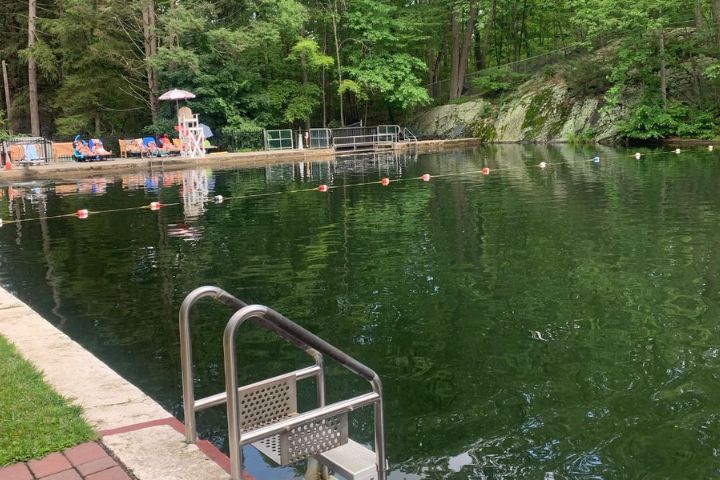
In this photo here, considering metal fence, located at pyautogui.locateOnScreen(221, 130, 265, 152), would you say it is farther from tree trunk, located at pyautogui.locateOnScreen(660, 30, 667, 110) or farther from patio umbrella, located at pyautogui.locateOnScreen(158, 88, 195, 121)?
tree trunk, located at pyautogui.locateOnScreen(660, 30, 667, 110)

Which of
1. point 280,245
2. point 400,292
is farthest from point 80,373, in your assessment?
point 280,245

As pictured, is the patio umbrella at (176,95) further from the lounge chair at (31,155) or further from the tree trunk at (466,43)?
the tree trunk at (466,43)

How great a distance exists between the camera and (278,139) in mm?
35438

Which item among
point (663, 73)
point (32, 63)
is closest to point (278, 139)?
point (32, 63)

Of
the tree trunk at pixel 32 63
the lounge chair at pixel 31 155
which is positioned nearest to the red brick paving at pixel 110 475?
the lounge chair at pixel 31 155

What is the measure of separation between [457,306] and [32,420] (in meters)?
4.28

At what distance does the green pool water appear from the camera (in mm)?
4258

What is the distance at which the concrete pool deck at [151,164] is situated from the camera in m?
24.8

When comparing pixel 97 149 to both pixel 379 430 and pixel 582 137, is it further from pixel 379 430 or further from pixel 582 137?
pixel 379 430

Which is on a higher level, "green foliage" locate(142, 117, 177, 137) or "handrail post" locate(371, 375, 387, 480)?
"green foliage" locate(142, 117, 177, 137)

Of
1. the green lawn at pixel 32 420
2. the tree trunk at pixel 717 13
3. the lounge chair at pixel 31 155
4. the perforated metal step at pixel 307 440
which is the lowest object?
the green lawn at pixel 32 420

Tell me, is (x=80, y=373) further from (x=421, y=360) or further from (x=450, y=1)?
(x=450, y=1)

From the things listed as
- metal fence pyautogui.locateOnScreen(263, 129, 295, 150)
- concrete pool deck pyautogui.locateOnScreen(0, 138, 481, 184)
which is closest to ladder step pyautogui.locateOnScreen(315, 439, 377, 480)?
concrete pool deck pyautogui.locateOnScreen(0, 138, 481, 184)

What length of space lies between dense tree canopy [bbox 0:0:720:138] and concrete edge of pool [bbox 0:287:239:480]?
27537 millimetres
